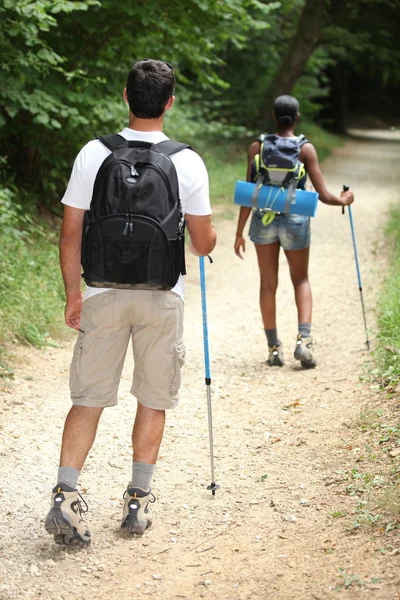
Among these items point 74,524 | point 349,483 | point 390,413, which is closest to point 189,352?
point 390,413

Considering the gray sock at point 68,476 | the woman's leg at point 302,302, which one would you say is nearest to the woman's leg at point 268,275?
the woman's leg at point 302,302

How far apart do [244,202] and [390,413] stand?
1.98m

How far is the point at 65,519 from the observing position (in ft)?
10.8

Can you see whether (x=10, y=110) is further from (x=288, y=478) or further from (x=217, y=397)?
(x=288, y=478)

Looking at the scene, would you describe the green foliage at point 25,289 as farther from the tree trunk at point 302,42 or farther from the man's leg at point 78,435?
the tree trunk at point 302,42

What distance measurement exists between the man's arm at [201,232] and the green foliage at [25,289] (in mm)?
3032

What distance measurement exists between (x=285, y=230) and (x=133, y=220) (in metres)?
3.02

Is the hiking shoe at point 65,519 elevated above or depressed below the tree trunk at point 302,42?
above

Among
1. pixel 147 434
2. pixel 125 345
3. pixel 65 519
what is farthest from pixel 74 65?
pixel 65 519

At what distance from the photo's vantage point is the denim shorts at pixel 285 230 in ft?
19.8

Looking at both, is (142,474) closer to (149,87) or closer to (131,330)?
(131,330)

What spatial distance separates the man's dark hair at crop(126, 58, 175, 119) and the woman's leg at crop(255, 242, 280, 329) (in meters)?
2.98

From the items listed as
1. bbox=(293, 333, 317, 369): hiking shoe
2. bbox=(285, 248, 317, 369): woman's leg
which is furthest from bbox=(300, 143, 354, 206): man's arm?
bbox=(293, 333, 317, 369): hiking shoe

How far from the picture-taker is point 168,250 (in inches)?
128
